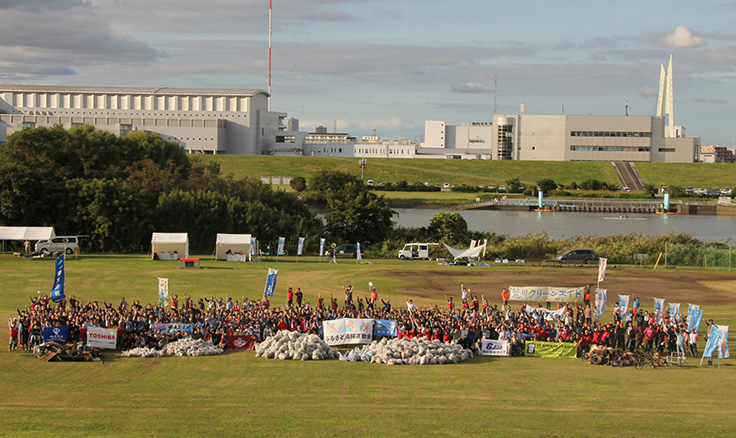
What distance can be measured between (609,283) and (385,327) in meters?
23.9

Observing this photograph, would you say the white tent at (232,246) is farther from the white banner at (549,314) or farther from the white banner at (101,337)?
the white banner at (549,314)

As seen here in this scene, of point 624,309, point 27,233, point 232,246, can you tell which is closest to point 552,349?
point 624,309

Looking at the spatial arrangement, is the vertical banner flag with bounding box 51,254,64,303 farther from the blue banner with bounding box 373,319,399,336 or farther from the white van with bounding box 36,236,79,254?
the white van with bounding box 36,236,79,254

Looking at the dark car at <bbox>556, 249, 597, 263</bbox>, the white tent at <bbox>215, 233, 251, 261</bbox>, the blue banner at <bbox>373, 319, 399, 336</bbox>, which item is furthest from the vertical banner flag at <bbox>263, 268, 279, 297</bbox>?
the dark car at <bbox>556, 249, 597, 263</bbox>

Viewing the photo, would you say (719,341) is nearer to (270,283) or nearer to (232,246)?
(270,283)

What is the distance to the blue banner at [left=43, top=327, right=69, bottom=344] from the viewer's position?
26344 mm

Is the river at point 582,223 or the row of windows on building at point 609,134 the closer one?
the river at point 582,223

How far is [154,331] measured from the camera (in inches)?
1078

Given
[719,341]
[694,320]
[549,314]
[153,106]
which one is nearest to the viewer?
[719,341]

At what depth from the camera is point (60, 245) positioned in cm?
5569

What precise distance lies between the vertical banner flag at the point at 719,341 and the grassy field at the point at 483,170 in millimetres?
136580

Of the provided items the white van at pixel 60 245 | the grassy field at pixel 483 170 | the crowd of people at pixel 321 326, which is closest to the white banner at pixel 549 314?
the crowd of people at pixel 321 326

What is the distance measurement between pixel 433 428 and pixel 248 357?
10223mm

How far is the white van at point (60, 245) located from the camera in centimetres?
5472
